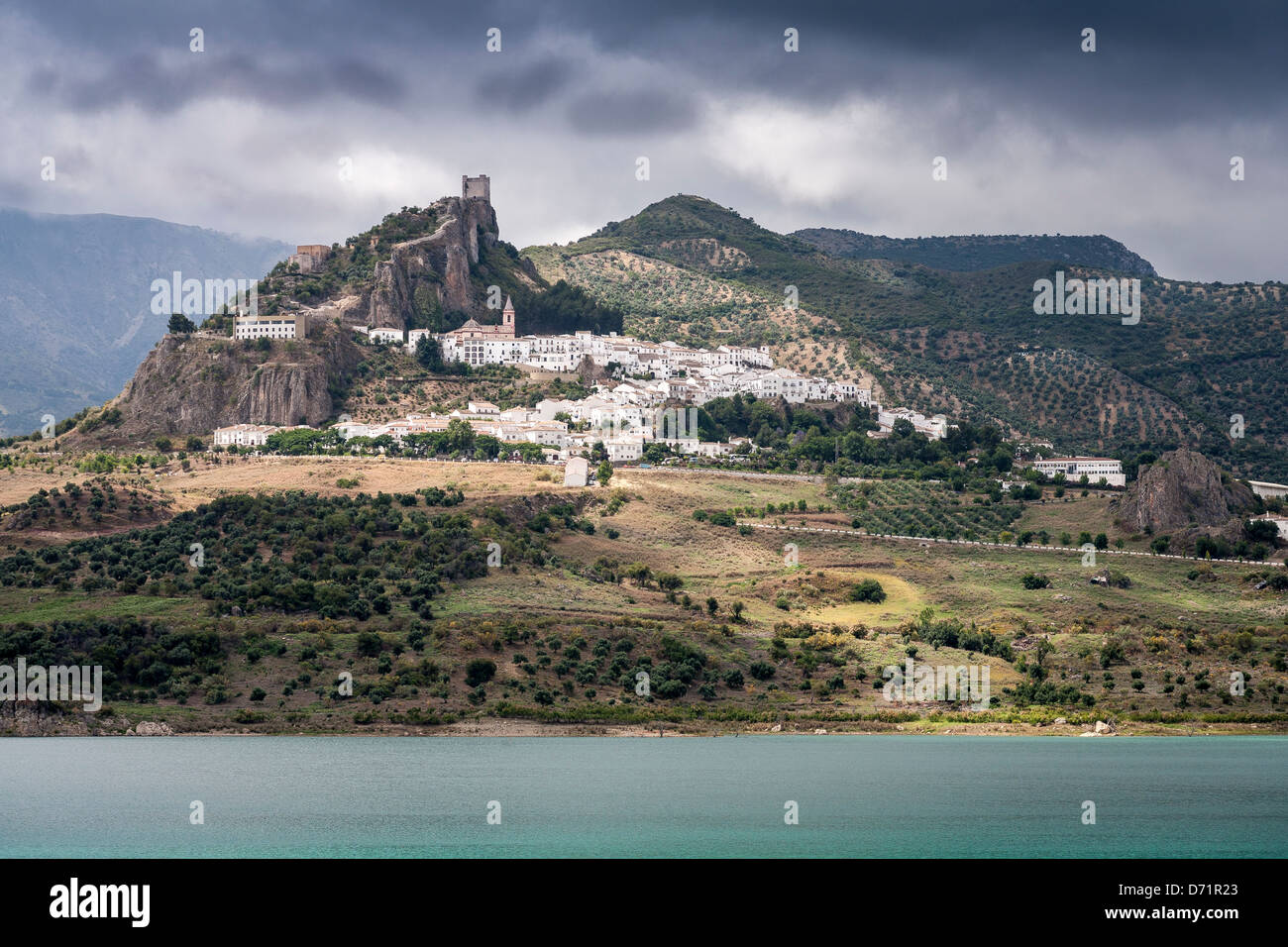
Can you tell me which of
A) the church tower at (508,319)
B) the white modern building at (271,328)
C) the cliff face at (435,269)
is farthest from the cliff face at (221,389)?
the church tower at (508,319)

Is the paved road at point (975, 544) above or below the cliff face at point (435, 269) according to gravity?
below

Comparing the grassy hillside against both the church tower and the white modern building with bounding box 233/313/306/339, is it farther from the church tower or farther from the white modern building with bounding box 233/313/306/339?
the church tower

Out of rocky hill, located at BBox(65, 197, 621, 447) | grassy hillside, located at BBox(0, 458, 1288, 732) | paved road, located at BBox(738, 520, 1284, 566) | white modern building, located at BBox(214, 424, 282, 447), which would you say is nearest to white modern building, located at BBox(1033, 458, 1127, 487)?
grassy hillside, located at BBox(0, 458, 1288, 732)

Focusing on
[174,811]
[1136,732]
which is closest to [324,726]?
[174,811]

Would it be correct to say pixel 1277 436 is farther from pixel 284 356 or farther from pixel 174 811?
pixel 174 811

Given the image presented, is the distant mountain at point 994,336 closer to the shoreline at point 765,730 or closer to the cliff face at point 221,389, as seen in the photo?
the cliff face at point 221,389

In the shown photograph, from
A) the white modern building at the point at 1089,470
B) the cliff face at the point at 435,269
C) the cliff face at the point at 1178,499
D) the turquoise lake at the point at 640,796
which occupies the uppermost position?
the cliff face at the point at 435,269
